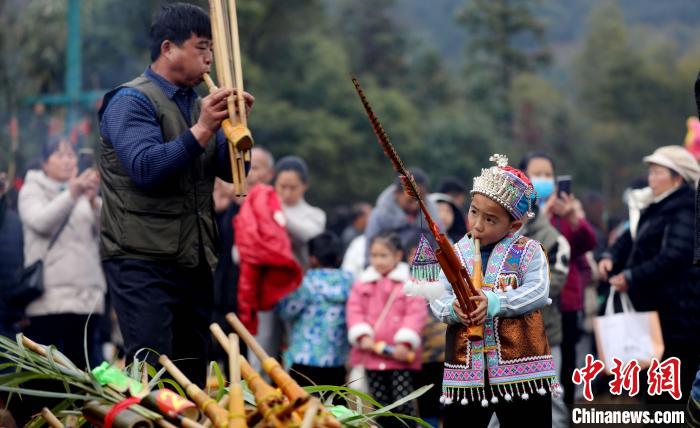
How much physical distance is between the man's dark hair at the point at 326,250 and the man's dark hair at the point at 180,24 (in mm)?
3386

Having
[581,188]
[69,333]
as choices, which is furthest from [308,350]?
[581,188]

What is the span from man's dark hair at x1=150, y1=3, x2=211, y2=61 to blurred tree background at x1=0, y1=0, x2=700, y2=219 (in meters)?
11.8

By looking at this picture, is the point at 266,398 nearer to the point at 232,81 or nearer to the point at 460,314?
the point at 460,314

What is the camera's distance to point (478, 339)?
196 inches

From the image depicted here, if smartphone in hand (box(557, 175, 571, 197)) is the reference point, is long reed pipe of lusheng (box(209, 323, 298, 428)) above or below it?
below

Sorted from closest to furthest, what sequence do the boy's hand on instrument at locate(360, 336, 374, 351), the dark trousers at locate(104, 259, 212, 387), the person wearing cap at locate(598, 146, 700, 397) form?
the dark trousers at locate(104, 259, 212, 387)
the person wearing cap at locate(598, 146, 700, 397)
the boy's hand on instrument at locate(360, 336, 374, 351)

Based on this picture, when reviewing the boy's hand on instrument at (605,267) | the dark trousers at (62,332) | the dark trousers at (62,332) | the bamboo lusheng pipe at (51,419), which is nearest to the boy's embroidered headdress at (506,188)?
the bamboo lusheng pipe at (51,419)

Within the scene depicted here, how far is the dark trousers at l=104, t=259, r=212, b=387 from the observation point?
17.3 ft

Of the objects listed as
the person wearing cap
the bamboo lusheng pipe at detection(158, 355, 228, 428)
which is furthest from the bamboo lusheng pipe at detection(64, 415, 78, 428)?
the person wearing cap

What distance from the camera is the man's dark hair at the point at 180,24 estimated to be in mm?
5430

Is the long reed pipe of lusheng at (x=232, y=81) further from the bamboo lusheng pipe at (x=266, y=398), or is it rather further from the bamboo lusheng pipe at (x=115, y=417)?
the bamboo lusheng pipe at (x=115, y=417)

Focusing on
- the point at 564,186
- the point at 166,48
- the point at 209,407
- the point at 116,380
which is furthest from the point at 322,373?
the point at 209,407

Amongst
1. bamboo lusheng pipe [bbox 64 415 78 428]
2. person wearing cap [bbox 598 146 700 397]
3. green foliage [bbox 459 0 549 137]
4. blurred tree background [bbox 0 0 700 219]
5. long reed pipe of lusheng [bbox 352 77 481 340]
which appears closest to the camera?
bamboo lusheng pipe [bbox 64 415 78 428]

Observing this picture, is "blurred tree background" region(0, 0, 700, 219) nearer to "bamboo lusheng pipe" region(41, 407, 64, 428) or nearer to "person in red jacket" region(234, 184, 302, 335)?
"person in red jacket" region(234, 184, 302, 335)
